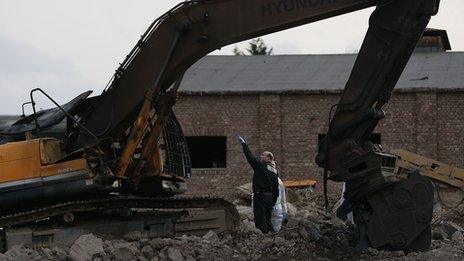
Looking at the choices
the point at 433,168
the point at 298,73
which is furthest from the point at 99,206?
the point at 298,73

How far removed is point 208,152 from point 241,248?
1689 centimetres

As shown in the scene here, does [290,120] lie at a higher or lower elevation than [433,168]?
higher

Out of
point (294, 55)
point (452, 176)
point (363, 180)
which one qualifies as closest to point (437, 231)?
point (363, 180)

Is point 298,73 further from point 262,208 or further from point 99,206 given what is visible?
point 99,206

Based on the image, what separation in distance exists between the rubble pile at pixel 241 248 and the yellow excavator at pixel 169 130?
1.67 feet

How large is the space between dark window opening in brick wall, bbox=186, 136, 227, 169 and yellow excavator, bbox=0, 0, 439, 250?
1477 cm

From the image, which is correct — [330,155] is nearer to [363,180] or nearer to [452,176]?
[363,180]

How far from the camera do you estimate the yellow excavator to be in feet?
33.7

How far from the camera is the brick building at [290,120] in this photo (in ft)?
82.8

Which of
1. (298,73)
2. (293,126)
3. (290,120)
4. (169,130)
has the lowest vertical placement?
(169,130)

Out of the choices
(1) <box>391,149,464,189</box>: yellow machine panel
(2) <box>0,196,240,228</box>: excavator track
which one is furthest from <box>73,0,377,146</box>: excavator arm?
(1) <box>391,149,464,189</box>: yellow machine panel

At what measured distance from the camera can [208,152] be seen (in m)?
27.8

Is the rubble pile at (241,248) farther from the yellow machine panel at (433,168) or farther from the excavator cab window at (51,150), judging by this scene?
the yellow machine panel at (433,168)

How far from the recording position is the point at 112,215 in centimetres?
1169
